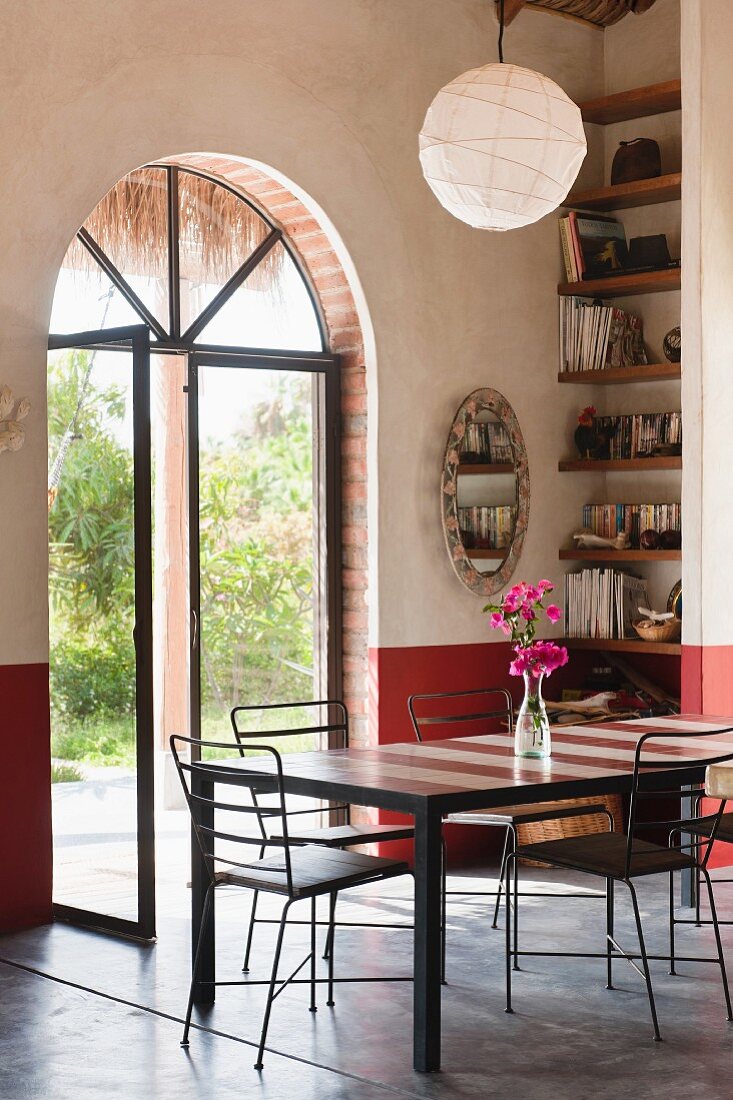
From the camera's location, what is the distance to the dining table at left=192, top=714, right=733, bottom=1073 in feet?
13.1

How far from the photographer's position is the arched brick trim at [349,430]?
21.7 feet

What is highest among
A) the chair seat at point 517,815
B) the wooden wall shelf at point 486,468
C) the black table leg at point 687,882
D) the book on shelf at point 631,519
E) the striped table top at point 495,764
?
the wooden wall shelf at point 486,468

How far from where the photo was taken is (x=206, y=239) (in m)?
6.35

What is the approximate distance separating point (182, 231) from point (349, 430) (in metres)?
1.20

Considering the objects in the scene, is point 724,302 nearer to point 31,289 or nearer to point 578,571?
point 578,571

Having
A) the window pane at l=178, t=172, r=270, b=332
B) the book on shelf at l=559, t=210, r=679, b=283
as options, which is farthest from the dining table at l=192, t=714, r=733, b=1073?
the book on shelf at l=559, t=210, r=679, b=283

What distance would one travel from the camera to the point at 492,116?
13.9ft

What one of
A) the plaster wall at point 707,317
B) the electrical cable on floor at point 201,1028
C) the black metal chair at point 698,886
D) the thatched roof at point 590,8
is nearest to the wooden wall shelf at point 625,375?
the plaster wall at point 707,317

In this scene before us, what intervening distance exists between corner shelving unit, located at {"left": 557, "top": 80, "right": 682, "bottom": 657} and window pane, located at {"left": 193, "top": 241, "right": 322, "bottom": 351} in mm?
1453

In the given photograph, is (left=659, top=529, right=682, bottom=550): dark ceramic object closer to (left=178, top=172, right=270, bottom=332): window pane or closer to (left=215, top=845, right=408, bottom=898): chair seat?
(left=178, top=172, right=270, bottom=332): window pane

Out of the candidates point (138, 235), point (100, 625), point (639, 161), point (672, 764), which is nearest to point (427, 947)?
point (672, 764)

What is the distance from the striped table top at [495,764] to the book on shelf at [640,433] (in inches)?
80.3

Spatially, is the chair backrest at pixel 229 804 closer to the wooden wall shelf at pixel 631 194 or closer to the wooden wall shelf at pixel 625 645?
the wooden wall shelf at pixel 625 645

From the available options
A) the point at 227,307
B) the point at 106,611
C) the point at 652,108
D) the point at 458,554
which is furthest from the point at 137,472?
the point at 652,108
